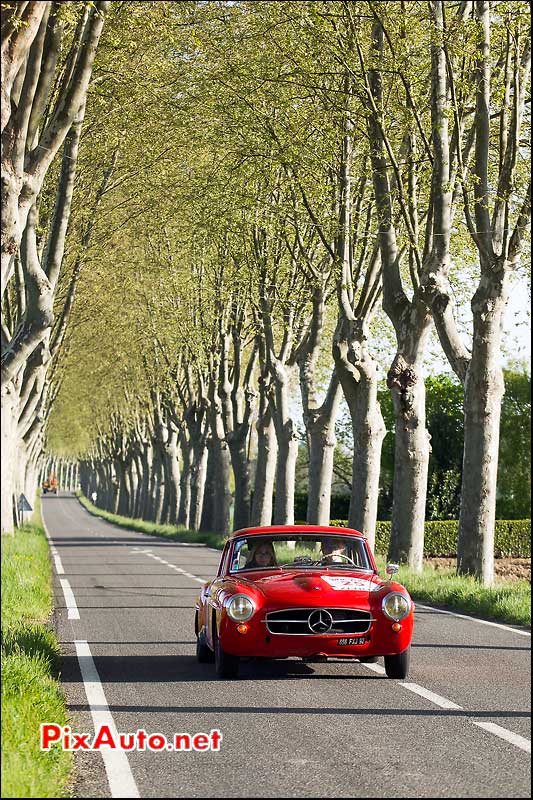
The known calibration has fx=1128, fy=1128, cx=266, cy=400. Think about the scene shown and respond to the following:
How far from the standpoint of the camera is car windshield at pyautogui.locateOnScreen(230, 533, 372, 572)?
11234mm

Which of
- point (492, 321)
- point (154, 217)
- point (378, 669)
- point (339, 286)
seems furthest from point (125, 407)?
point (378, 669)

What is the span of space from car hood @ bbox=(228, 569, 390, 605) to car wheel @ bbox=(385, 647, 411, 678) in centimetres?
62

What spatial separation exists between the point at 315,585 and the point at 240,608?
0.73 metres

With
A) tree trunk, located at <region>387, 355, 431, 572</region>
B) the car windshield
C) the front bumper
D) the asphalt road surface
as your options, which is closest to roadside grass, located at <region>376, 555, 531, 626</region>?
tree trunk, located at <region>387, 355, 431, 572</region>

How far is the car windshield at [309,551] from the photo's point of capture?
36.9 ft

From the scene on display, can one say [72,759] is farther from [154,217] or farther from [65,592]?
[154,217]

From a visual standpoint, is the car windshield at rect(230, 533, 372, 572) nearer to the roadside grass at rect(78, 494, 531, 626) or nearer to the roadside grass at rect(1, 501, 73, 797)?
the roadside grass at rect(1, 501, 73, 797)

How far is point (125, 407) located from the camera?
67250 millimetres

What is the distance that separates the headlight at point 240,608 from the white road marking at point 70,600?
6439 millimetres

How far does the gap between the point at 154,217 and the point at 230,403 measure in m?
11.7

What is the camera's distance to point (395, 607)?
393 inches

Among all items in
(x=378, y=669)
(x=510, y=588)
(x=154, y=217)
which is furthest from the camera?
(x=154, y=217)

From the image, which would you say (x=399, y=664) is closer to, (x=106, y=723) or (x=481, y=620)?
(x=106, y=723)

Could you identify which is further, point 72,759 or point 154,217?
point 154,217
